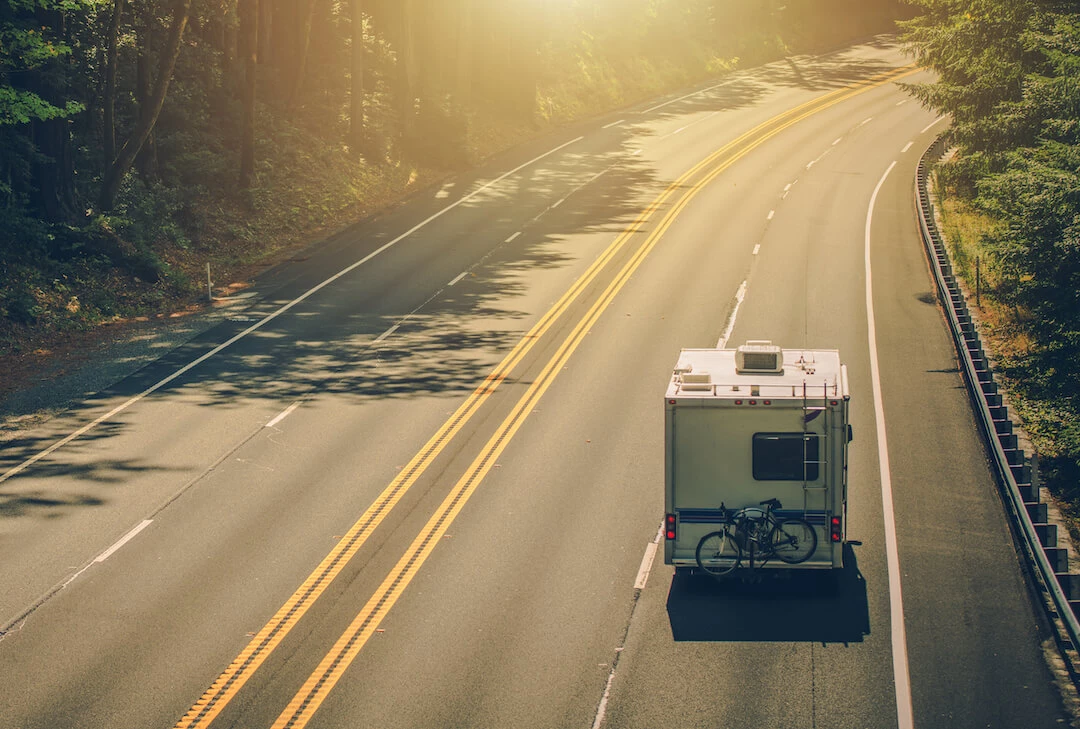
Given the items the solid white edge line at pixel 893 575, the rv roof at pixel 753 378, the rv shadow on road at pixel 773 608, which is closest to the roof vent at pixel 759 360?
the rv roof at pixel 753 378

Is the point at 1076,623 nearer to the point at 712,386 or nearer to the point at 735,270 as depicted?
the point at 712,386

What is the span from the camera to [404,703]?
12.8m

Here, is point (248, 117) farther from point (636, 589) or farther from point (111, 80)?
point (636, 589)

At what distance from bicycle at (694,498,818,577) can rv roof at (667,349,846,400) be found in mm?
1428

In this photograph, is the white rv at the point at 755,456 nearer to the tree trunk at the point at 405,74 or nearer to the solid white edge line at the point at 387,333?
the solid white edge line at the point at 387,333

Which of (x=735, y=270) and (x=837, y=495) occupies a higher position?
(x=735, y=270)

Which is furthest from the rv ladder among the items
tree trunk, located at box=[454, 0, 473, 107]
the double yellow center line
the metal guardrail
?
tree trunk, located at box=[454, 0, 473, 107]

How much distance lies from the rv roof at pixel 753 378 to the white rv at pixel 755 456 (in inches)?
0.8

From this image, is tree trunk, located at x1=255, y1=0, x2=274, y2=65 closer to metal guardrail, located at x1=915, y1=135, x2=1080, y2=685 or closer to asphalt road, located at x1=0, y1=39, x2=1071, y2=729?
asphalt road, located at x1=0, y1=39, x2=1071, y2=729

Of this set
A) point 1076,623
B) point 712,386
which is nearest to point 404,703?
point 712,386

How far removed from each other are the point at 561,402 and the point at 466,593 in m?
8.35

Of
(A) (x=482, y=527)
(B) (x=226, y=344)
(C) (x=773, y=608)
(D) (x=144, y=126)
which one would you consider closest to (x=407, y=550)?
(A) (x=482, y=527)

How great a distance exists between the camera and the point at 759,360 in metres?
15.4

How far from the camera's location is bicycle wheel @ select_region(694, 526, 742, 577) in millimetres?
14961
